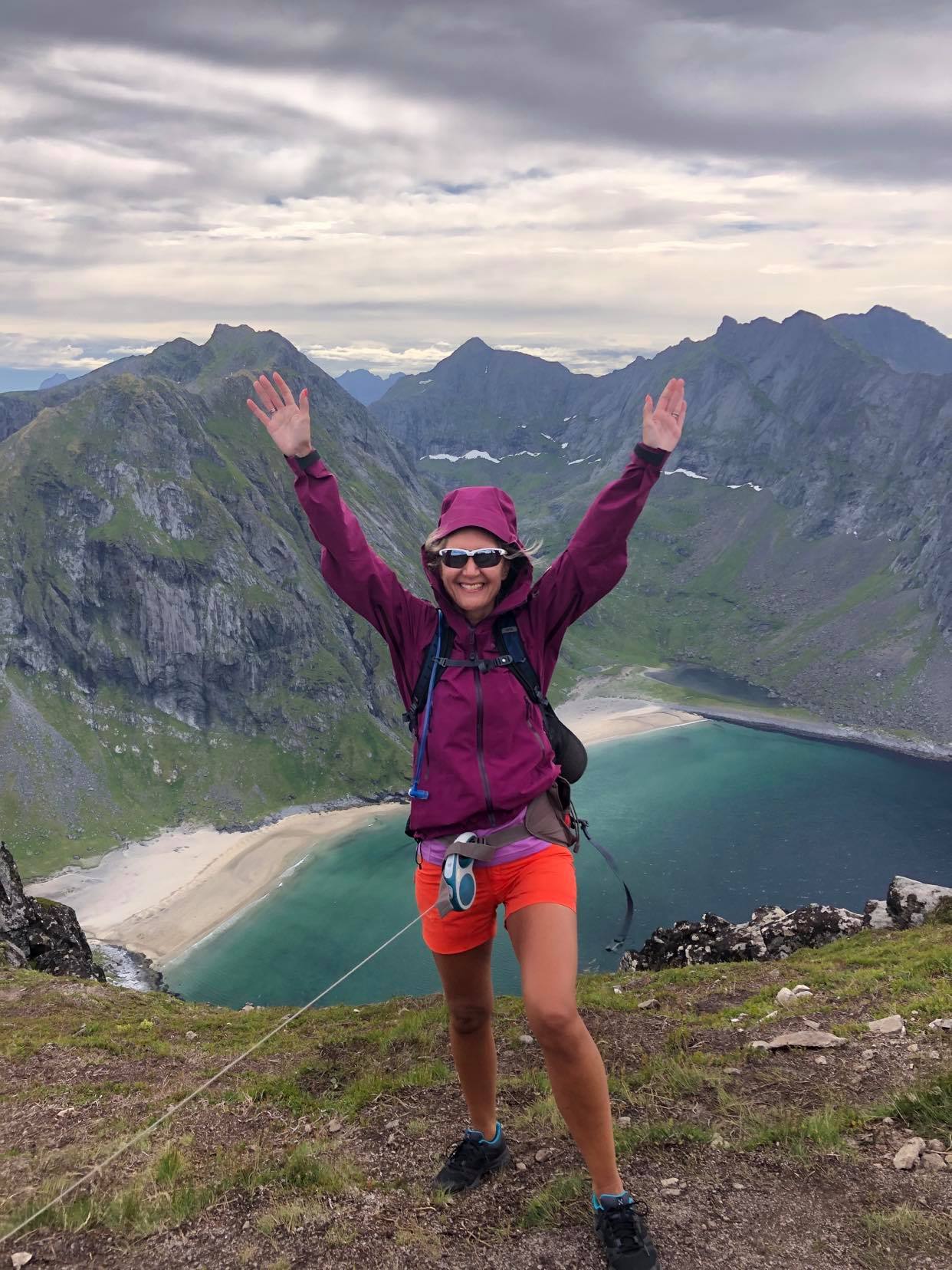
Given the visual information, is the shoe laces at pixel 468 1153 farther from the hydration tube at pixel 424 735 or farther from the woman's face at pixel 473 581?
the woman's face at pixel 473 581

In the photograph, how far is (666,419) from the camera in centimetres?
595

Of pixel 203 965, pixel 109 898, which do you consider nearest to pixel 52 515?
pixel 109 898

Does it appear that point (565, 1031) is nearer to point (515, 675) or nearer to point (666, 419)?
point (515, 675)

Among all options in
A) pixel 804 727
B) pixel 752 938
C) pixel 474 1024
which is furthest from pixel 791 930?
pixel 804 727

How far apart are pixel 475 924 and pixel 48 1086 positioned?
8.55 metres

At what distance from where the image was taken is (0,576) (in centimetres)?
14875

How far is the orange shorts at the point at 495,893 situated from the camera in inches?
207

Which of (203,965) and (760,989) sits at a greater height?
(760,989)

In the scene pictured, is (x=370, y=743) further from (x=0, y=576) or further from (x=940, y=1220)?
(x=940, y=1220)

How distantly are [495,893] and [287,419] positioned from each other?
4.15 metres

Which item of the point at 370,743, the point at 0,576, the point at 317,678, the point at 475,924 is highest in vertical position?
the point at 475,924

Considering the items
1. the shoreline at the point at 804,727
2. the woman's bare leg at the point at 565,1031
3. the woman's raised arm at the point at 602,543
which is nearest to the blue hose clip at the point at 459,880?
the woman's bare leg at the point at 565,1031

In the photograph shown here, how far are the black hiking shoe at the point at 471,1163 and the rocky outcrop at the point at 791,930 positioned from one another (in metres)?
14.1

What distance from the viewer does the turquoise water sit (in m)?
Answer: 73.3
